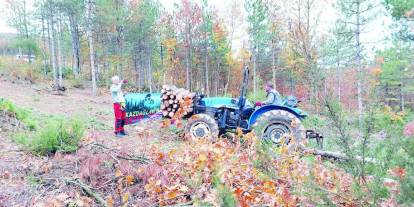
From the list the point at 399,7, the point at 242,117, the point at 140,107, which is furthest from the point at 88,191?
the point at 399,7

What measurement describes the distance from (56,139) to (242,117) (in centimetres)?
417

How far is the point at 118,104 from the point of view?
8266mm

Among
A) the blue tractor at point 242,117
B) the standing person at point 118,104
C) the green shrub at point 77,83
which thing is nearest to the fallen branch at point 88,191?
the blue tractor at point 242,117

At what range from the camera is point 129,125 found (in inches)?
396

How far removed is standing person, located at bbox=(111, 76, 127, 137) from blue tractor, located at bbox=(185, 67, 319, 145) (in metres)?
1.54

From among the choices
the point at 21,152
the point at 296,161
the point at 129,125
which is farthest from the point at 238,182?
the point at 129,125

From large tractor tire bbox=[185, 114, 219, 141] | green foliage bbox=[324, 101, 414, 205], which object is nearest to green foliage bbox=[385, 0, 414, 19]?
large tractor tire bbox=[185, 114, 219, 141]

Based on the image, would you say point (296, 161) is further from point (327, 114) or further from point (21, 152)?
point (21, 152)

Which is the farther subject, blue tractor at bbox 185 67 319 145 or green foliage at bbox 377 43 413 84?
green foliage at bbox 377 43 413 84

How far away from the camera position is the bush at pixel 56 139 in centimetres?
532

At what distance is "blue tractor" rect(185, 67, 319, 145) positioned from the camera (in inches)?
300

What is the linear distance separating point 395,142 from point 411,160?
15 centimetres

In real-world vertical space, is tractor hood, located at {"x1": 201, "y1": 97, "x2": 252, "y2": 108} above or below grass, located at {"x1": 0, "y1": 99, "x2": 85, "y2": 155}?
above

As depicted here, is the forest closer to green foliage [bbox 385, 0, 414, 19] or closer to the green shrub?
green foliage [bbox 385, 0, 414, 19]
